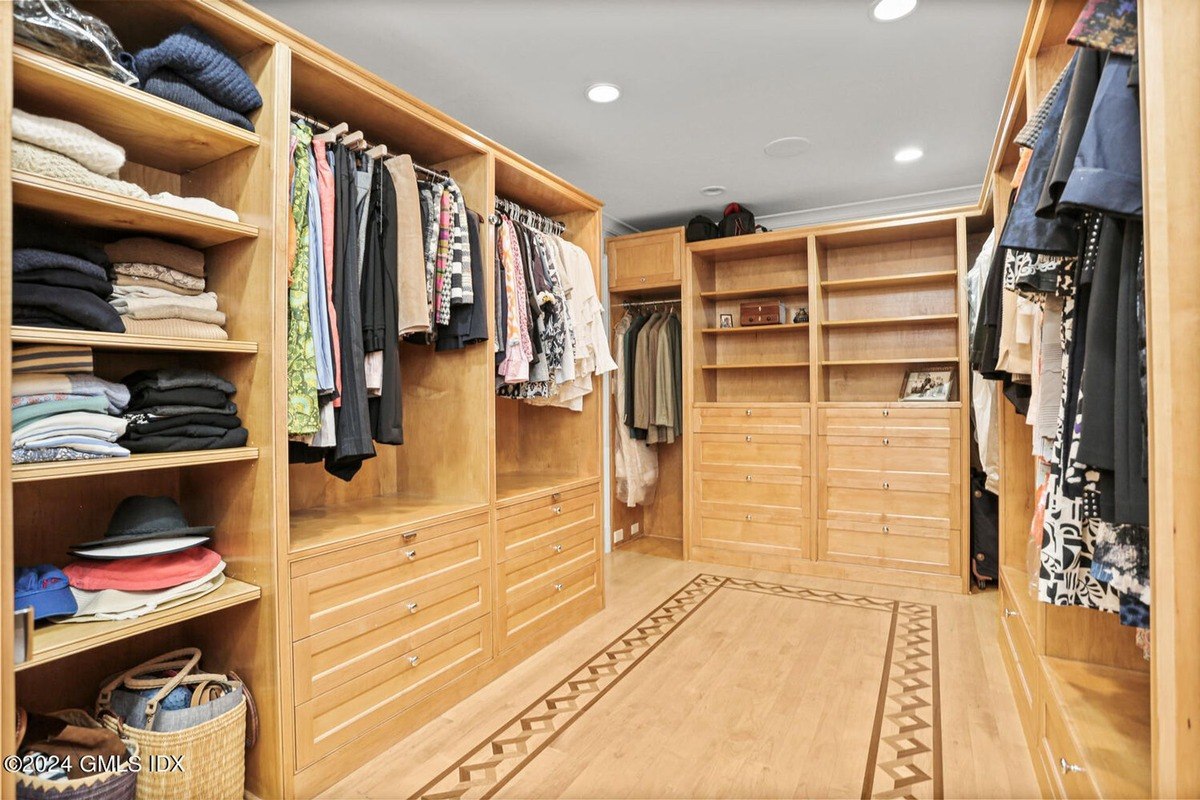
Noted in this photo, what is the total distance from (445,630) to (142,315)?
137 centimetres

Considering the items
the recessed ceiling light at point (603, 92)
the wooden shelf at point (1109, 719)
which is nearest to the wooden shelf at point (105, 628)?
the wooden shelf at point (1109, 719)

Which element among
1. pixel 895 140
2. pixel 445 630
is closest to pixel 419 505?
pixel 445 630

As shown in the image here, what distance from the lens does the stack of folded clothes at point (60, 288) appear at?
1339 millimetres

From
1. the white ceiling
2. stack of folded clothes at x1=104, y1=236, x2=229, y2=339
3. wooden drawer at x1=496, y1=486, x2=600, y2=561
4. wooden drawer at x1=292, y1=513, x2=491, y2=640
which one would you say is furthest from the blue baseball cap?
→ the white ceiling

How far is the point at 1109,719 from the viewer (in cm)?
145

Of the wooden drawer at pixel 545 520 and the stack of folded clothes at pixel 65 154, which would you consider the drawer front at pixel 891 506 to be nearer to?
the wooden drawer at pixel 545 520

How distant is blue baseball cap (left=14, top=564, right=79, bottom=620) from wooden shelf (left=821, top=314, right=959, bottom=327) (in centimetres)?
375

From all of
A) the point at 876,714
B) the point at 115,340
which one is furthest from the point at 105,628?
the point at 876,714

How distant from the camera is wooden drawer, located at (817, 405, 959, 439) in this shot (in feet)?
11.5

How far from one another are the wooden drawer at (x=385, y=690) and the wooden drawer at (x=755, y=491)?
6.93 ft

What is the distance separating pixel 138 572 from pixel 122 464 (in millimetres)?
A: 286

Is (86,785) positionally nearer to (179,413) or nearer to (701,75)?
(179,413)

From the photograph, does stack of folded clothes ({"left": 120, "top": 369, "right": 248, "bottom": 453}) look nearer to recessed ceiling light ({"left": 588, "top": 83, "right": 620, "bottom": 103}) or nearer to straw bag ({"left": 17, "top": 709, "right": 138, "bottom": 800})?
straw bag ({"left": 17, "top": 709, "right": 138, "bottom": 800})

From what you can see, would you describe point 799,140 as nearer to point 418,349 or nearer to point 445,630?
point 418,349
